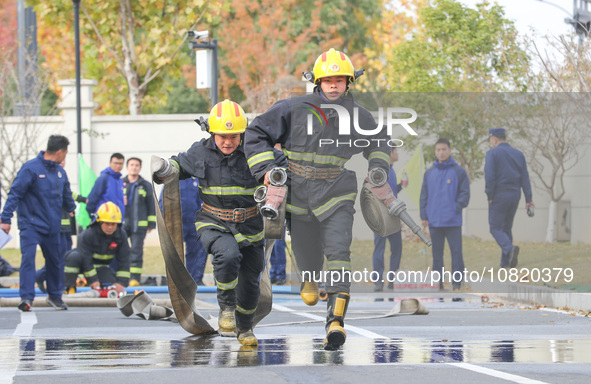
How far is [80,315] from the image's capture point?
1201 cm

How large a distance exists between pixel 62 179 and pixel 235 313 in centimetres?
519

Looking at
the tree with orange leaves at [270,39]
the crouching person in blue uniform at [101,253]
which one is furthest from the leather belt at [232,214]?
the tree with orange leaves at [270,39]

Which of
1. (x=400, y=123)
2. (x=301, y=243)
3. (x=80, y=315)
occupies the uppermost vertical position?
(x=400, y=123)

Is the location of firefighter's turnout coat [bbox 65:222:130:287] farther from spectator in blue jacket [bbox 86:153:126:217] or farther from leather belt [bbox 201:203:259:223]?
leather belt [bbox 201:203:259:223]

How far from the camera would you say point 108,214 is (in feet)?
48.5

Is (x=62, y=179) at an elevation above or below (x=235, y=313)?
above

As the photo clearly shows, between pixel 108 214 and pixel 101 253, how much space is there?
56 cm

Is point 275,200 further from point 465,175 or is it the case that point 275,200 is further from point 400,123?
point 465,175

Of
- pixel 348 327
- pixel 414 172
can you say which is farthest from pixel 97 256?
pixel 348 327

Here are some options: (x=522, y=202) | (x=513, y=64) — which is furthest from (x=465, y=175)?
(x=513, y=64)

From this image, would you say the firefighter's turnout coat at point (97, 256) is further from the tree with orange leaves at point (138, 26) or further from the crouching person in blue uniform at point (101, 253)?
the tree with orange leaves at point (138, 26)

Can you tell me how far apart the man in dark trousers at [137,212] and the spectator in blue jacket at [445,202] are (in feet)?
15.0

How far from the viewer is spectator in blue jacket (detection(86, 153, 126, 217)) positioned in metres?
16.8

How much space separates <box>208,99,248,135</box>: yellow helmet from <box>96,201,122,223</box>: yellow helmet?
6457 millimetres
